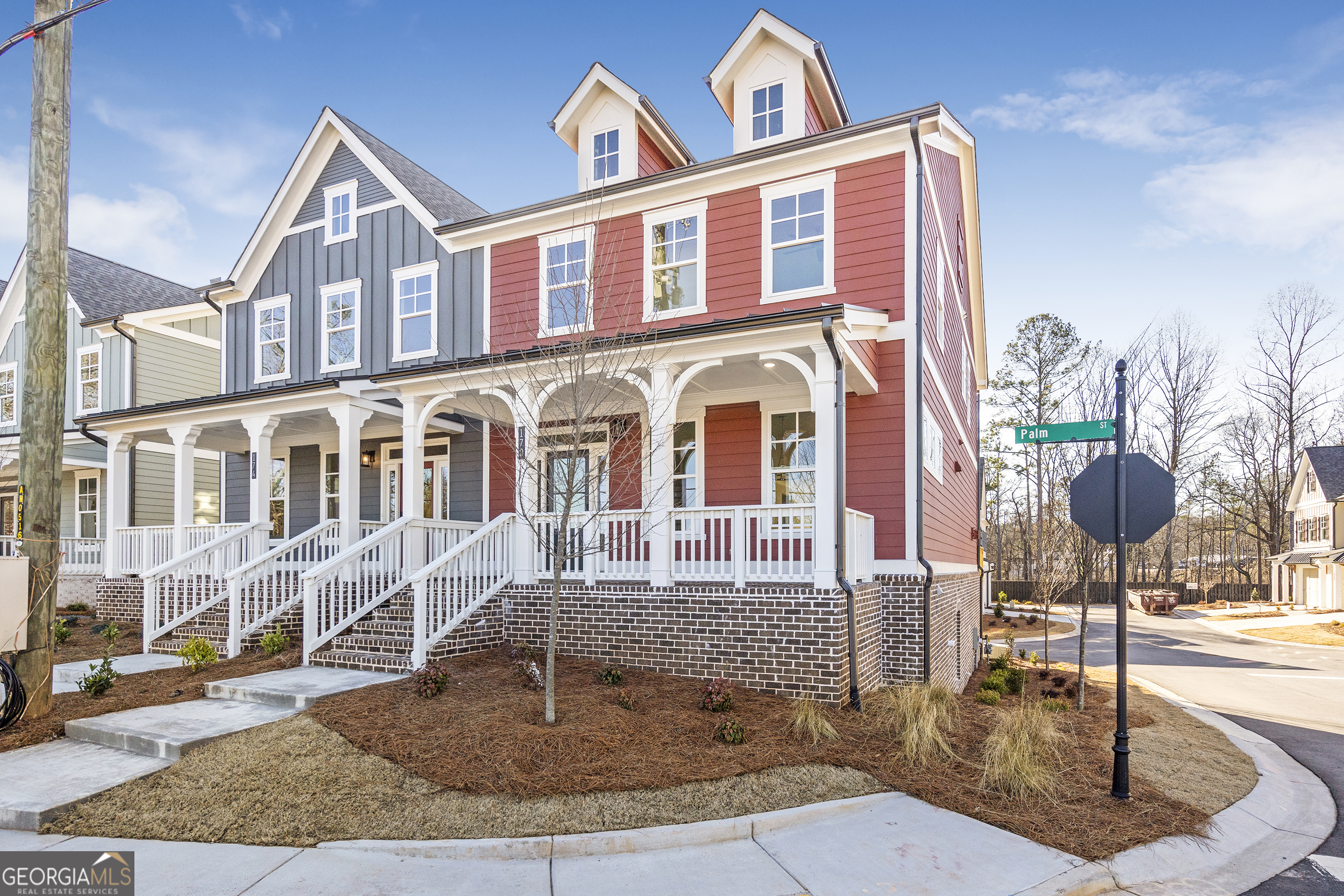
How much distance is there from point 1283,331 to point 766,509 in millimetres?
43458

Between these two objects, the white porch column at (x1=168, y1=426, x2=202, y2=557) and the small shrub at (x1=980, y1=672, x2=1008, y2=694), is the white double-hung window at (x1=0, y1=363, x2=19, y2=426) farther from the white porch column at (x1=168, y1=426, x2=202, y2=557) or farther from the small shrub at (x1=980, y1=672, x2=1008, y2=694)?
the small shrub at (x1=980, y1=672, x2=1008, y2=694)

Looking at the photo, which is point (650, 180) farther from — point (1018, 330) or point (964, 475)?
point (1018, 330)

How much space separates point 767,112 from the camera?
13.3m

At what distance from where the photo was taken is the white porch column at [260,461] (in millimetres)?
13227

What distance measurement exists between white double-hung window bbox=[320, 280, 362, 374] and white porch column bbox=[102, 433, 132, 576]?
425 cm

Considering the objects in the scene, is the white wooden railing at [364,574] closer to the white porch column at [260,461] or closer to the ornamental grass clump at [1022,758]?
the white porch column at [260,461]

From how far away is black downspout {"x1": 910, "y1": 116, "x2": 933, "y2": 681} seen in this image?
10.4 metres

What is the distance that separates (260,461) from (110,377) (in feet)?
36.7

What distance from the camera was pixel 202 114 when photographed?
15125mm

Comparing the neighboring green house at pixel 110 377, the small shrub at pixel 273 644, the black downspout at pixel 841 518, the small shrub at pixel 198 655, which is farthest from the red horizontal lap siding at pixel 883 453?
the neighboring green house at pixel 110 377

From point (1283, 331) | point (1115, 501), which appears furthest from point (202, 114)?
point (1283, 331)

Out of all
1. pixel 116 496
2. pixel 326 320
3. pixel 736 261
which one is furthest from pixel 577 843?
pixel 116 496

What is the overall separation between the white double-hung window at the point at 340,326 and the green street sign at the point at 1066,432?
12.9 m

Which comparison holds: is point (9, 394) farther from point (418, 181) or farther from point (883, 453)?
point (883, 453)
